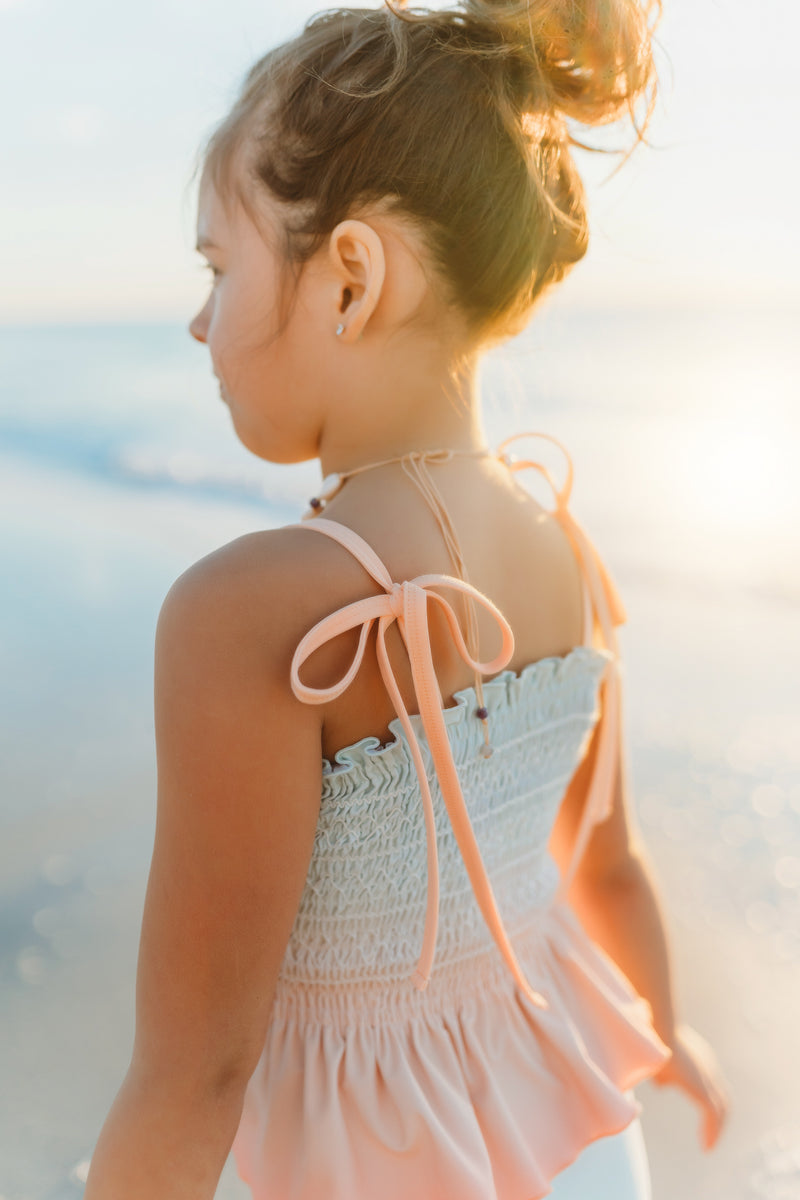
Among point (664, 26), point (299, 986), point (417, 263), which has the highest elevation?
point (664, 26)

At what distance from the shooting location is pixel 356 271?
2.49 ft

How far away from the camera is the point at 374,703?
27.8 inches

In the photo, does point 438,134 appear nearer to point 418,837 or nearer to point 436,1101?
point 418,837

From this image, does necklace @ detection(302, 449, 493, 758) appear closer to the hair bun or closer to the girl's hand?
the hair bun

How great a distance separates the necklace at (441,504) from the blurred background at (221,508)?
26cm

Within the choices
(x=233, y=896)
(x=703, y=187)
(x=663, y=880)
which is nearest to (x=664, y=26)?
(x=233, y=896)

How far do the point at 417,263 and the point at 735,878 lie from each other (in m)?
1.86

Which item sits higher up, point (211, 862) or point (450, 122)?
point (450, 122)

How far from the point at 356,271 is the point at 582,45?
0.95ft

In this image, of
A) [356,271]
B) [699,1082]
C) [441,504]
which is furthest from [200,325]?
[699,1082]

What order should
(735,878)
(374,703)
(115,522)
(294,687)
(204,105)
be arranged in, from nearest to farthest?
(294,687) → (374,703) → (204,105) → (735,878) → (115,522)

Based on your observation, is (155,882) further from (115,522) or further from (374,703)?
(115,522)

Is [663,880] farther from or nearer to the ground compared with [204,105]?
nearer to the ground

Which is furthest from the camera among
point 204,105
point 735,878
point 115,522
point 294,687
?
point 115,522
